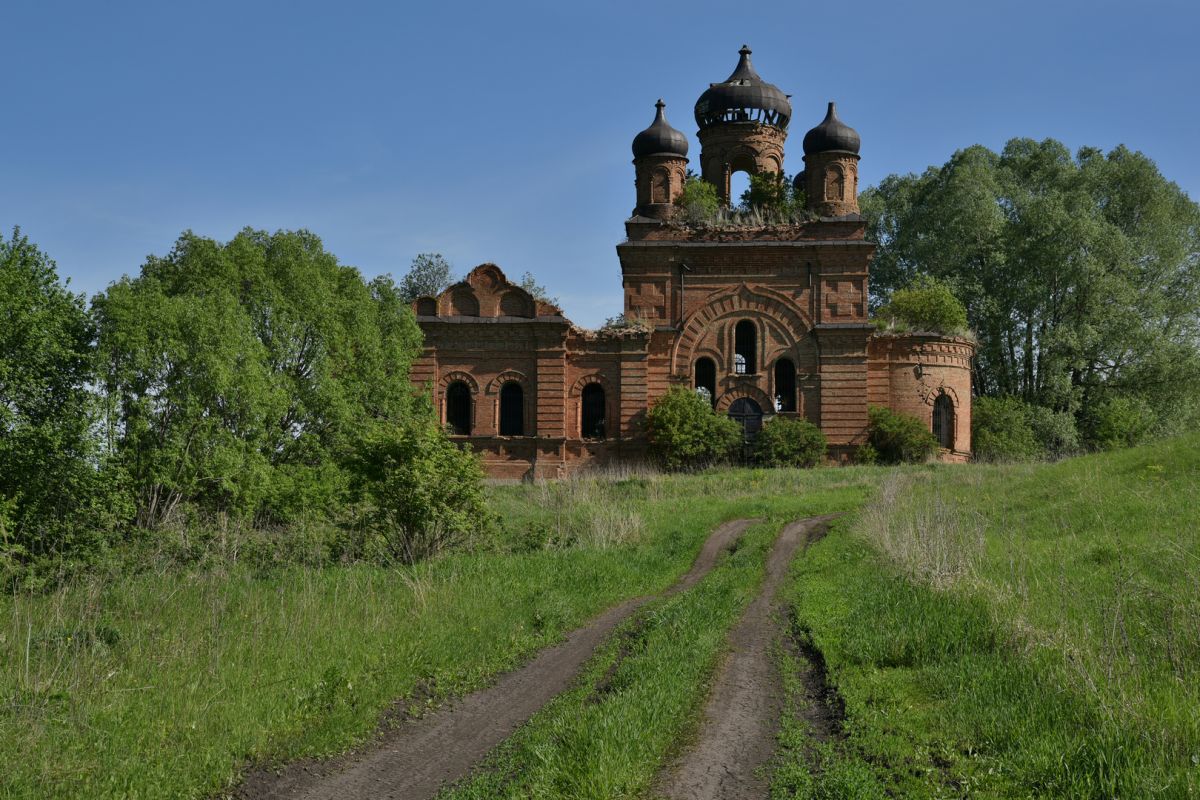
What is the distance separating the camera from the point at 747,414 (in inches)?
1283

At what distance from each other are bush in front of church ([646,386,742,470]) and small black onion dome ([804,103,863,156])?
10.0 metres

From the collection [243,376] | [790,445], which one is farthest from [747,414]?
[243,376]

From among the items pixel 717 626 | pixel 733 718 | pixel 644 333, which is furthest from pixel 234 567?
pixel 644 333

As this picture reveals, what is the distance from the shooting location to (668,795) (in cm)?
601

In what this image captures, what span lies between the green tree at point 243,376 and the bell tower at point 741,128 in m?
16.5

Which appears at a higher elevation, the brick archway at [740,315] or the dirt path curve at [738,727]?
the brick archway at [740,315]

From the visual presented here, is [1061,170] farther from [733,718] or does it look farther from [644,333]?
[733,718]

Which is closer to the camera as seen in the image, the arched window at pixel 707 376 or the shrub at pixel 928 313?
the arched window at pixel 707 376

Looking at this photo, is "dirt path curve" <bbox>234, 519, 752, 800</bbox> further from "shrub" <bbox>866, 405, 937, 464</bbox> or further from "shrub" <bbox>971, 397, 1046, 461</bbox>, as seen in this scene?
"shrub" <bbox>971, 397, 1046, 461</bbox>

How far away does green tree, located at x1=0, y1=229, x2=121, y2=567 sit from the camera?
47.3 ft

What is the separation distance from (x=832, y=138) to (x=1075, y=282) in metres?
12.6

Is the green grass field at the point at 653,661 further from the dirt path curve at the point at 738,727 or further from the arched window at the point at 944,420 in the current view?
the arched window at the point at 944,420

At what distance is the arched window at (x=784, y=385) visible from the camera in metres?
32.8

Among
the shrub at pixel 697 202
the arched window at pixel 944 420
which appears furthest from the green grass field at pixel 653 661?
the shrub at pixel 697 202
